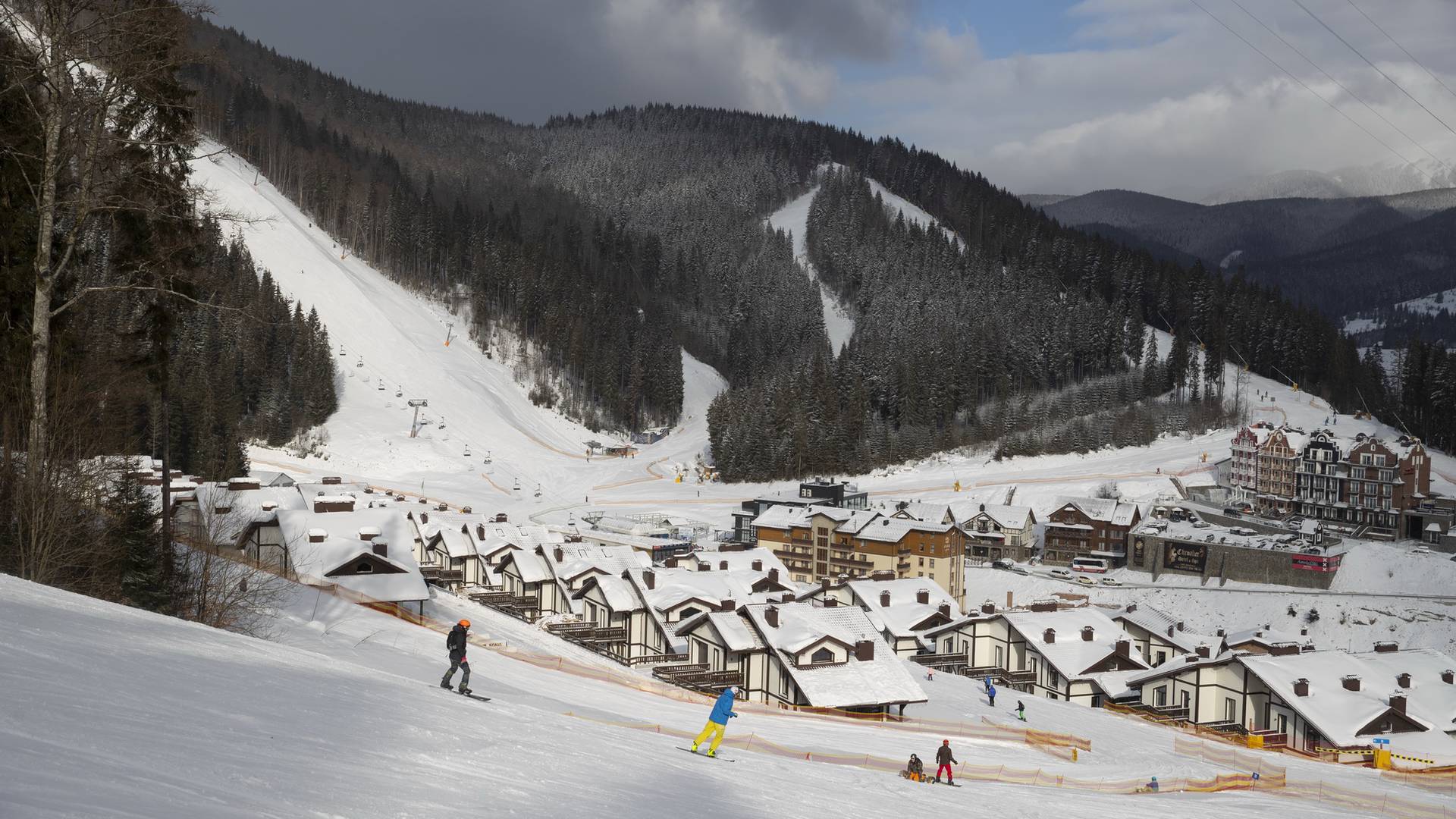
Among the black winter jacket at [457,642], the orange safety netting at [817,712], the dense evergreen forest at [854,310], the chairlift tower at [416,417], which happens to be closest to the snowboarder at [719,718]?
the black winter jacket at [457,642]

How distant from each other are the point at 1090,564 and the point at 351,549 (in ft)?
190

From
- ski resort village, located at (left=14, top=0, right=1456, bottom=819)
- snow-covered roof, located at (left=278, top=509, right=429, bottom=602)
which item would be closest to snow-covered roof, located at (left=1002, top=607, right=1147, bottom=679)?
ski resort village, located at (left=14, top=0, right=1456, bottom=819)

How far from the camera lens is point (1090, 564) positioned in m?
73.8

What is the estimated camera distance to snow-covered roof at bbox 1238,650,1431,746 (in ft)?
104

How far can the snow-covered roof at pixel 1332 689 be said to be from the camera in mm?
31828

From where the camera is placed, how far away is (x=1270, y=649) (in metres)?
41.3

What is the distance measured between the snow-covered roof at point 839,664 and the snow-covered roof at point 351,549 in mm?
12127

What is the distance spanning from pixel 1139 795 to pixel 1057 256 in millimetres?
148840

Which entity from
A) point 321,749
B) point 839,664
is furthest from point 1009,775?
point 321,749

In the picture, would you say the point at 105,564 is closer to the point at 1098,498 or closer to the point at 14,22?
the point at 14,22

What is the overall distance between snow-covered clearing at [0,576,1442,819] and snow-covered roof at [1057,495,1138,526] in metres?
57.2

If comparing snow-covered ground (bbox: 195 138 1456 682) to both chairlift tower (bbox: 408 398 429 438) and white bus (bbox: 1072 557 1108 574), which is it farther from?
white bus (bbox: 1072 557 1108 574)

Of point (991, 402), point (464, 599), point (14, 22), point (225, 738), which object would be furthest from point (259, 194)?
point (225, 738)

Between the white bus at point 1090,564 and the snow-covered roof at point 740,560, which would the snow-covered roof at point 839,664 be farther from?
the white bus at point 1090,564
